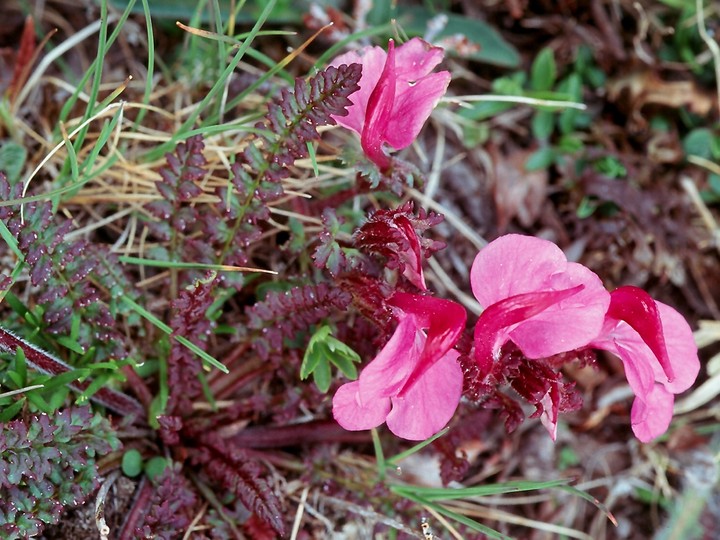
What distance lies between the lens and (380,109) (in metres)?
1.49

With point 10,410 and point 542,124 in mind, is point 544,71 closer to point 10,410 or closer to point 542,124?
point 542,124

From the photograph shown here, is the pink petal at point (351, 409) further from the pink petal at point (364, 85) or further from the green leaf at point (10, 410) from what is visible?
the green leaf at point (10, 410)

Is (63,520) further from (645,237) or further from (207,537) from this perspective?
(645,237)

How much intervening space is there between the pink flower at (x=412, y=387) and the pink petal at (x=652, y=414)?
39 cm

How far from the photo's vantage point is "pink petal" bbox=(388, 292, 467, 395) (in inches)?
50.3

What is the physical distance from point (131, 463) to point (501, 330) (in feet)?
3.15

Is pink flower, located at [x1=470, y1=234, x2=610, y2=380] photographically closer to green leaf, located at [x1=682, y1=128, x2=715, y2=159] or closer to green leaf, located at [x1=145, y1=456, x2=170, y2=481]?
green leaf, located at [x1=145, y1=456, x2=170, y2=481]

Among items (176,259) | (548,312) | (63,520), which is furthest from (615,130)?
(63,520)

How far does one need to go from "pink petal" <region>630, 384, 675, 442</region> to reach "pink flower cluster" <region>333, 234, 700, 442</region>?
4 centimetres

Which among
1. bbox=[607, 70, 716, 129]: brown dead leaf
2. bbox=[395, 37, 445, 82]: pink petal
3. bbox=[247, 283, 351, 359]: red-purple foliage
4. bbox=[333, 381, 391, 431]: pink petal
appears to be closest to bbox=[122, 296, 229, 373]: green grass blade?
bbox=[247, 283, 351, 359]: red-purple foliage

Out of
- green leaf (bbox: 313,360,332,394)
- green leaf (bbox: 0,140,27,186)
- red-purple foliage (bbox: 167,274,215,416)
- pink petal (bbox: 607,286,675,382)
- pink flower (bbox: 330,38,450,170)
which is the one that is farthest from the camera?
green leaf (bbox: 0,140,27,186)

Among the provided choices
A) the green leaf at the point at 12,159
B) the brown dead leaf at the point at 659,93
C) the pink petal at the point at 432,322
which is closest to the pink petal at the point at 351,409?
the pink petal at the point at 432,322

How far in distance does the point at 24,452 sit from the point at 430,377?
0.80 metres

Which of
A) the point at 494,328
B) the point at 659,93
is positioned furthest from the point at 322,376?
the point at 659,93
